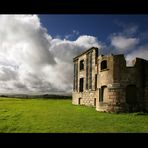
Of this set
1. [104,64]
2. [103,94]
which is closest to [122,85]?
[103,94]

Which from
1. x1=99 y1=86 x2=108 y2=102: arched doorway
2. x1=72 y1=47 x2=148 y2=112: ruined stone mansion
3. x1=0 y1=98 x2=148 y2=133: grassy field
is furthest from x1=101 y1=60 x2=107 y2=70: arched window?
x1=0 y1=98 x2=148 y2=133: grassy field

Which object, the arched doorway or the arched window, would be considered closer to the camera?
the arched doorway

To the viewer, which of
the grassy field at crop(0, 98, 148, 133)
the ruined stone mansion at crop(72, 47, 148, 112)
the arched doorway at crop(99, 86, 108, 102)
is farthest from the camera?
the arched doorway at crop(99, 86, 108, 102)

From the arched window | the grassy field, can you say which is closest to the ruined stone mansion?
the arched window

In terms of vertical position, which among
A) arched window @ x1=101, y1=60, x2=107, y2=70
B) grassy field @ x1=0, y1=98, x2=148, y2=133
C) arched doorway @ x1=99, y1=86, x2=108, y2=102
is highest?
arched window @ x1=101, y1=60, x2=107, y2=70

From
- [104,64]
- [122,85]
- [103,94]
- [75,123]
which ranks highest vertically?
[104,64]

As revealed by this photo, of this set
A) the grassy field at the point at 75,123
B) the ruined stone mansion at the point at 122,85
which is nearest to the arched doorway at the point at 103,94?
the ruined stone mansion at the point at 122,85

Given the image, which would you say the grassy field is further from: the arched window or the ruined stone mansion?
the arched window

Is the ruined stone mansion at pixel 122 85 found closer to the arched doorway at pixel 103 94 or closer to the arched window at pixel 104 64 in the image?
the arched doorway at pixel 103 94

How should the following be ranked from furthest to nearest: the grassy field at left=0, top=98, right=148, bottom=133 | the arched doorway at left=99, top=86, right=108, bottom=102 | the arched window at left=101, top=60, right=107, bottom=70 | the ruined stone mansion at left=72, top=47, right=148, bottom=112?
the arched window at left=101, top=60, right=107, bottom=70 → the arched doorway at left=99, top=86, right=108, bottom=102 → the ruined stone mansion at left=72, top=47, right=148, bottom=112 → the grassy field at left=0, top=98, right=148, bottom=133

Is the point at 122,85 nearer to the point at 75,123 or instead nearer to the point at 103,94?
the point at 103,94

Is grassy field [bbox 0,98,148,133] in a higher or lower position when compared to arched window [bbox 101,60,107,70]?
lower
